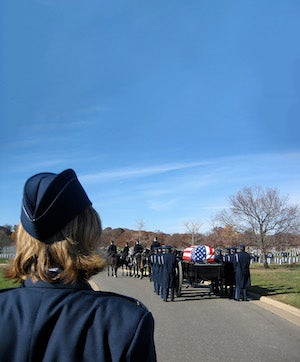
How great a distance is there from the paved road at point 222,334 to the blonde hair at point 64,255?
210 inches

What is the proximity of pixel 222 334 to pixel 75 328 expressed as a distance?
7.28 meters

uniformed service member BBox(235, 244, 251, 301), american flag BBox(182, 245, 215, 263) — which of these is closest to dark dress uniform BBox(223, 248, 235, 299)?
uniformed service member BBox(235, 244, 251, 301)

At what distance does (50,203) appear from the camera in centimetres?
164

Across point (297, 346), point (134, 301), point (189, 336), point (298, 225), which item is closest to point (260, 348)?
point (297, 346)

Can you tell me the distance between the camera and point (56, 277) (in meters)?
1.63

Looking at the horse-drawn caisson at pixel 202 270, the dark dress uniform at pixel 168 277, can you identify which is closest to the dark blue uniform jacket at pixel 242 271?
the horse-drawn caisson at pixel 202 270

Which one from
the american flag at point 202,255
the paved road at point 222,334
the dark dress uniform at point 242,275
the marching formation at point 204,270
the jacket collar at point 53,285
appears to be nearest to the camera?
the jacket collar at point 53,285

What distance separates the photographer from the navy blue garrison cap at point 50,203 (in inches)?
64.6

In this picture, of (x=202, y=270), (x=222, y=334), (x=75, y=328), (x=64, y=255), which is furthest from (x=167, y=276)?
(x=75, y=328)

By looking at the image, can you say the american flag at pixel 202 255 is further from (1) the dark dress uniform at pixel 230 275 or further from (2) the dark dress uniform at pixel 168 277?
(2) the dark dress uniform at pixel 168 277

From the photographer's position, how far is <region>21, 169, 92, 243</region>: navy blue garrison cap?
164cm

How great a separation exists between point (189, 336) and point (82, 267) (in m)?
6.90

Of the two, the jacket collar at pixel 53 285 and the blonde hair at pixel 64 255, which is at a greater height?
the blonde hair at pixel 64 255

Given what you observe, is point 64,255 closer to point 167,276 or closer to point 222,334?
point 222,334
